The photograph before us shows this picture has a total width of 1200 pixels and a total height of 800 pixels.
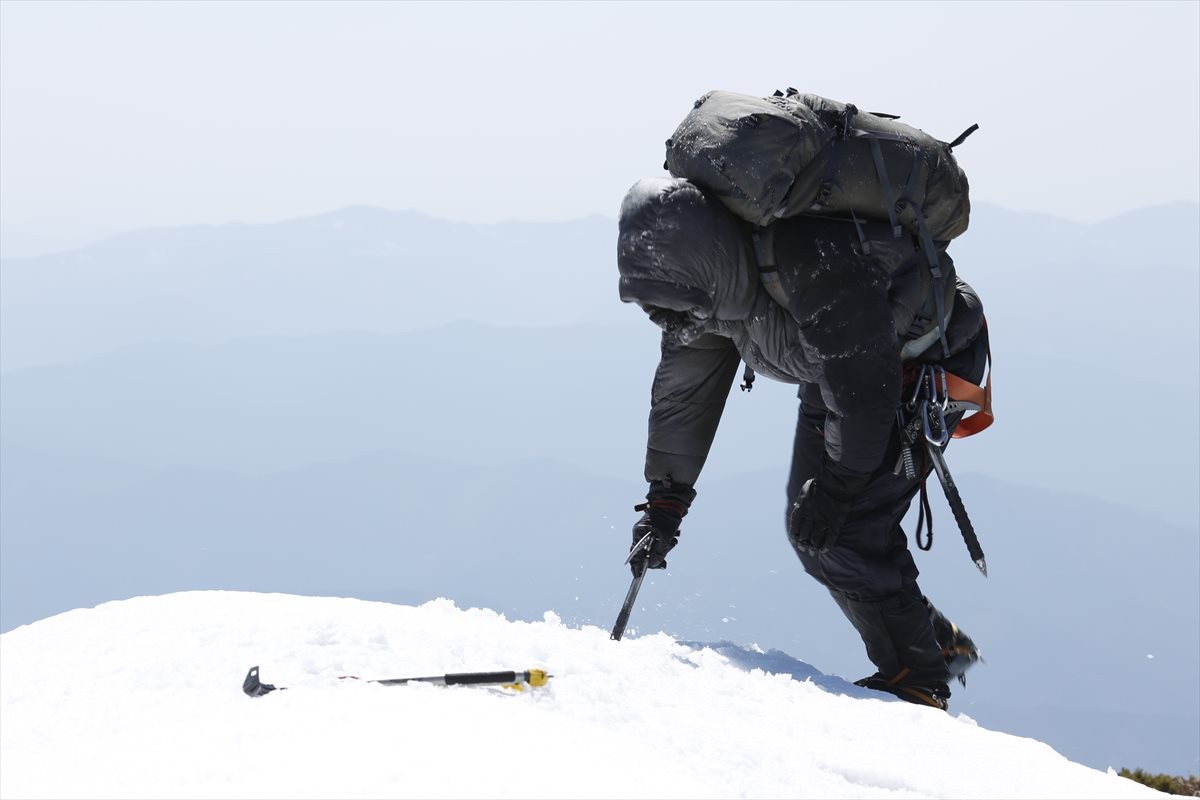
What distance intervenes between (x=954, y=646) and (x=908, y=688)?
0.51 m

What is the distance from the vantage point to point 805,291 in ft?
15.4

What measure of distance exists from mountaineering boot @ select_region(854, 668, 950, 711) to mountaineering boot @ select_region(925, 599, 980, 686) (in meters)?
0.18

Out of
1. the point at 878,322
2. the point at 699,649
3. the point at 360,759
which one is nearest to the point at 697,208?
the point at 878,322

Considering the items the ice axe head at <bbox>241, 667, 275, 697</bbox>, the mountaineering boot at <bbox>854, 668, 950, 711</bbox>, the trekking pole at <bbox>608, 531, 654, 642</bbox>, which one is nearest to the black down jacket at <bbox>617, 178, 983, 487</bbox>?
the trekking pole at <bbox>608, 531, 654, 642</bbox>

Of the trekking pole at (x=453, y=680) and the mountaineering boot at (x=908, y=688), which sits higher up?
the trekking pole at (x=453, y=680)

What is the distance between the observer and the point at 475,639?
3.55 metres

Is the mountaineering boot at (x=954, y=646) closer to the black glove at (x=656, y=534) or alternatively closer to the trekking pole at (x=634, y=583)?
the black glove at (x=656, y=534)

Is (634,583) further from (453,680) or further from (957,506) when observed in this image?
(453,680)

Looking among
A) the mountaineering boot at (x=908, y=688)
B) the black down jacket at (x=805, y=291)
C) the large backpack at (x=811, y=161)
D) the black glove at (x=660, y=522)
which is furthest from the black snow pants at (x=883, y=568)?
the large backpack at (x=811, y=161)

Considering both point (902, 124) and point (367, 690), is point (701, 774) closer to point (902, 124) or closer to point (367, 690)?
point (367, 690)

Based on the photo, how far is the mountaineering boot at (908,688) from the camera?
207 inches

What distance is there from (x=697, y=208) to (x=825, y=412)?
4.40 feet

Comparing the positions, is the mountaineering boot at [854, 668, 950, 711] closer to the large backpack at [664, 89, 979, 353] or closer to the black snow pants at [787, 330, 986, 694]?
the black snow pants at [787, 330, 986, 694]

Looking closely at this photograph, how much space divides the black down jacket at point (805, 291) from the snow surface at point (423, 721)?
1.27 metres
